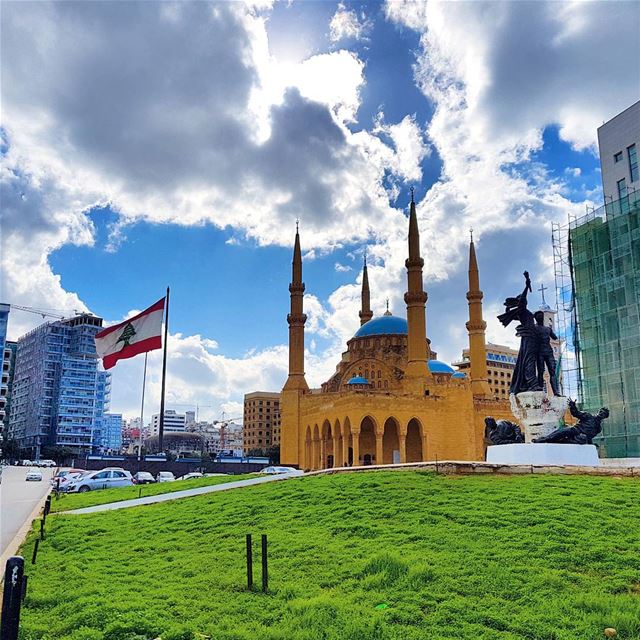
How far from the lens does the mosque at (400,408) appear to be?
135 feet

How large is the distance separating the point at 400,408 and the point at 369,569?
33.6 meters

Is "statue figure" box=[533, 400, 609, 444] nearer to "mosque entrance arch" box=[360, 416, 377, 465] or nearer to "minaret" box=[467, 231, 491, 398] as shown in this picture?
"mosque entrance arch" box=[360, 416, 377, 465]

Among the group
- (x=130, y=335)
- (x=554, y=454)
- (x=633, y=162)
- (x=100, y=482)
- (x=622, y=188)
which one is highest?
(x=633, y=162)

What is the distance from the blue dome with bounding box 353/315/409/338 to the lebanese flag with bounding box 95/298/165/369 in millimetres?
28754

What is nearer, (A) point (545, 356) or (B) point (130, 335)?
(A) point (545, 356)

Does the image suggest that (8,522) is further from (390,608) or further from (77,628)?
(390,608)

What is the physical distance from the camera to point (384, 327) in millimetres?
55062

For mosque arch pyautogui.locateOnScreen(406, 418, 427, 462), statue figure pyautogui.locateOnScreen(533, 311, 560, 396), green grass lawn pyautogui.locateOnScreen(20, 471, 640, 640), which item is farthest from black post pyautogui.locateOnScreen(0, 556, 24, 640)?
mosque arch pyautogui.locateOnScreen(406, 418, 427, 462)

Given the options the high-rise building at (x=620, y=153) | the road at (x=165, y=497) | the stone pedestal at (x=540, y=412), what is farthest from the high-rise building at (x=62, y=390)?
the stone pedestal at (x=540, y=412)

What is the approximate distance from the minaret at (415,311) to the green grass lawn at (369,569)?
2999 cm

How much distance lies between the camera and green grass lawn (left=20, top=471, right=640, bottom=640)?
6.62 meters

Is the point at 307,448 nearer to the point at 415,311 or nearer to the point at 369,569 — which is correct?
the point at 415,311

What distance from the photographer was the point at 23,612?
299 inches

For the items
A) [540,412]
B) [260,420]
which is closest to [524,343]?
[540,412]
